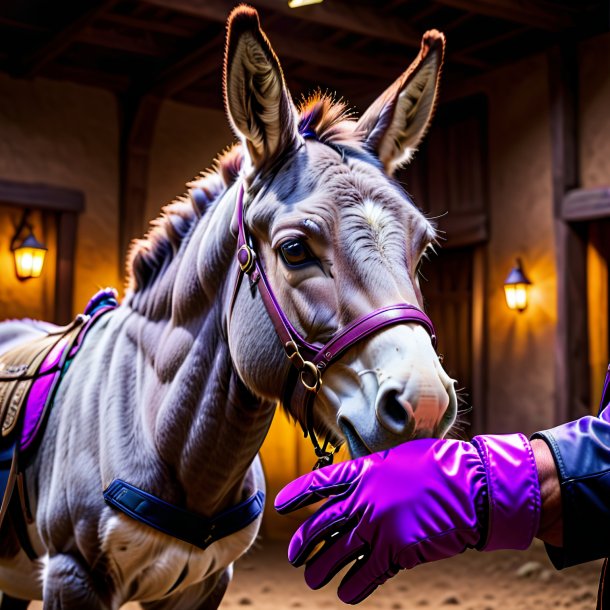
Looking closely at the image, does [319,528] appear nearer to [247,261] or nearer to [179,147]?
[247,261]

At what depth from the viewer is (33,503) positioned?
189cm

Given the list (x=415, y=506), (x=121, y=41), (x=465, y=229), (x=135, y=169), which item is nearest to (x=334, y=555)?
(x=415, y=506)

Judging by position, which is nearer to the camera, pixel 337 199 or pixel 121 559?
pixel 337 199

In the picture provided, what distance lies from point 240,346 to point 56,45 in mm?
4814

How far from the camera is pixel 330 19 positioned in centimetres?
531

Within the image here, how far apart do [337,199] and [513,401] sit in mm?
5217

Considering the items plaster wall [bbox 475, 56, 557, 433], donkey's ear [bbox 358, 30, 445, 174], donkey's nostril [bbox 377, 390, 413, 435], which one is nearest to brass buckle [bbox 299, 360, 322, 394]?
donkey's nostril [bbox 377, 390, 413, 435]

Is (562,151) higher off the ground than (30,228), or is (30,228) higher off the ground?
(562,151)

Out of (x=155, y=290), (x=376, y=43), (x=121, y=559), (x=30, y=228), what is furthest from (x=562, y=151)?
(x=121, y=559)

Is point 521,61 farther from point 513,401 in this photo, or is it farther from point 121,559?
point 121,559

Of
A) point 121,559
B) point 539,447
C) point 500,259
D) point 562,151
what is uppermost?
point 562,151

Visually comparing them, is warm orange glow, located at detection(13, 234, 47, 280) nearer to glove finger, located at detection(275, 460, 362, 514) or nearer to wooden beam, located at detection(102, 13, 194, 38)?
wooden beam, located at detection(102, 13, 194, 38)

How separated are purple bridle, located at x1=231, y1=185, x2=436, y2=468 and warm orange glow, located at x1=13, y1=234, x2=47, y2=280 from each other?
459 centimetres

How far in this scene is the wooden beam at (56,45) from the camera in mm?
5188
